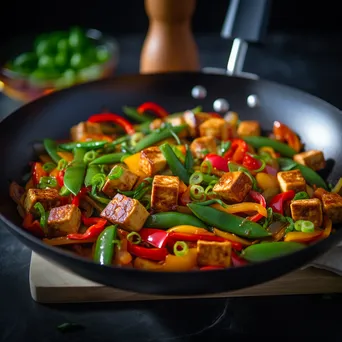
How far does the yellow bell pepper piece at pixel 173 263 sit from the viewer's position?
1.85 metres

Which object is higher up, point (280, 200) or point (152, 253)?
point (280, 200)

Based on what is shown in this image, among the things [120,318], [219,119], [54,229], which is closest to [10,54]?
[219,119]

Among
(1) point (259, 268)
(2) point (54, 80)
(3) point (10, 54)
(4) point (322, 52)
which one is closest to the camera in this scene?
(1) point (259, 268)

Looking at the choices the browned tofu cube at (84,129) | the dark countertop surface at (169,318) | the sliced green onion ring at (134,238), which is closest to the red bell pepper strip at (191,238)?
the sliced green onion ring at (134,238)

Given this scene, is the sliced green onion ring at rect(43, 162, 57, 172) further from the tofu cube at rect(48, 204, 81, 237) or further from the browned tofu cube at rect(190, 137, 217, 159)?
the browned tofu cube at rect(190, 137, 217, 159)

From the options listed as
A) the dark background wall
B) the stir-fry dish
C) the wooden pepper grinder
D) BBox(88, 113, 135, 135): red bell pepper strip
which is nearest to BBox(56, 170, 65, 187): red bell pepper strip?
the stir-fry dish

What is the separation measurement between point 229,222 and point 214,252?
0.19 metres

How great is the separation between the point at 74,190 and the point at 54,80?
1177mm

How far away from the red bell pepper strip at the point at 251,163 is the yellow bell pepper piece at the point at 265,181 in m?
0.05

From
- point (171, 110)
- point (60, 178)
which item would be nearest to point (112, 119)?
point (171, 110)

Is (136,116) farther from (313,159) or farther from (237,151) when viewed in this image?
(313,159)

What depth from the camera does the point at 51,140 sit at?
8.13ft

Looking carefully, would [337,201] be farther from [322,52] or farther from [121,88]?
[322,52]

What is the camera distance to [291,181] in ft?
7.09
